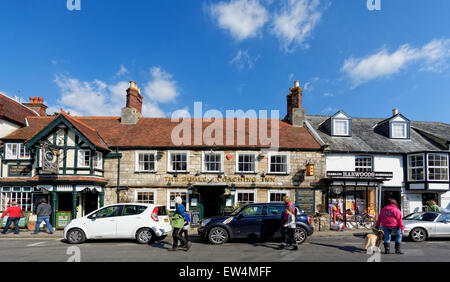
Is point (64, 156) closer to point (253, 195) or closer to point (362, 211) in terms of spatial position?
point (253, 195)

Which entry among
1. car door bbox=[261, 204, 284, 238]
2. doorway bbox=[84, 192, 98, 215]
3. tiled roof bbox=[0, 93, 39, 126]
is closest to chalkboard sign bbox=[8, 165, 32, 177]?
doorway bbox=[84, 192, 98, 215]

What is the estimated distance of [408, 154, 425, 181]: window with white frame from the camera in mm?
16566

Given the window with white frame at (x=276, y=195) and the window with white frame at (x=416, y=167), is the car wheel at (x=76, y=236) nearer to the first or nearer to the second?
the window with white frame at (x=276, y=195)

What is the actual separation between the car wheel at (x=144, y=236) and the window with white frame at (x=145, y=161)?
6.49m

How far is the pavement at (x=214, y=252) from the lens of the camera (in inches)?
306

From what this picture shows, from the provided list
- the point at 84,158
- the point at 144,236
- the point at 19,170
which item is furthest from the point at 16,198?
the point at 144,236

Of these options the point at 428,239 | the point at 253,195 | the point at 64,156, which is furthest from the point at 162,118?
the point at 428,239

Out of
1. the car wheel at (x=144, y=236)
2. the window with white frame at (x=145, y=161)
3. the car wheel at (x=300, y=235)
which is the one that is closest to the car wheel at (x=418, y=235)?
the car wheel at (x=300, y=235)

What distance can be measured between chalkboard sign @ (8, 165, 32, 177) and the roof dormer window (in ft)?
65.2

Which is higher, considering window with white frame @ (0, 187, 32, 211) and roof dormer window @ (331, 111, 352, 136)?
roof dormer window @ (331, 111, 352, 136)

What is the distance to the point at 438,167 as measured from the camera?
16469mm


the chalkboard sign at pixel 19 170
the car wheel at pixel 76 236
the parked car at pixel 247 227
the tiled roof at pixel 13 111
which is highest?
the tiled roof at pixel 13 111

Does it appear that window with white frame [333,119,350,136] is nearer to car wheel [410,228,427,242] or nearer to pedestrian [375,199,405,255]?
car wheel [410,228,427,242]

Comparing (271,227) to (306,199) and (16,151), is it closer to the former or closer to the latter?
(306,199)
